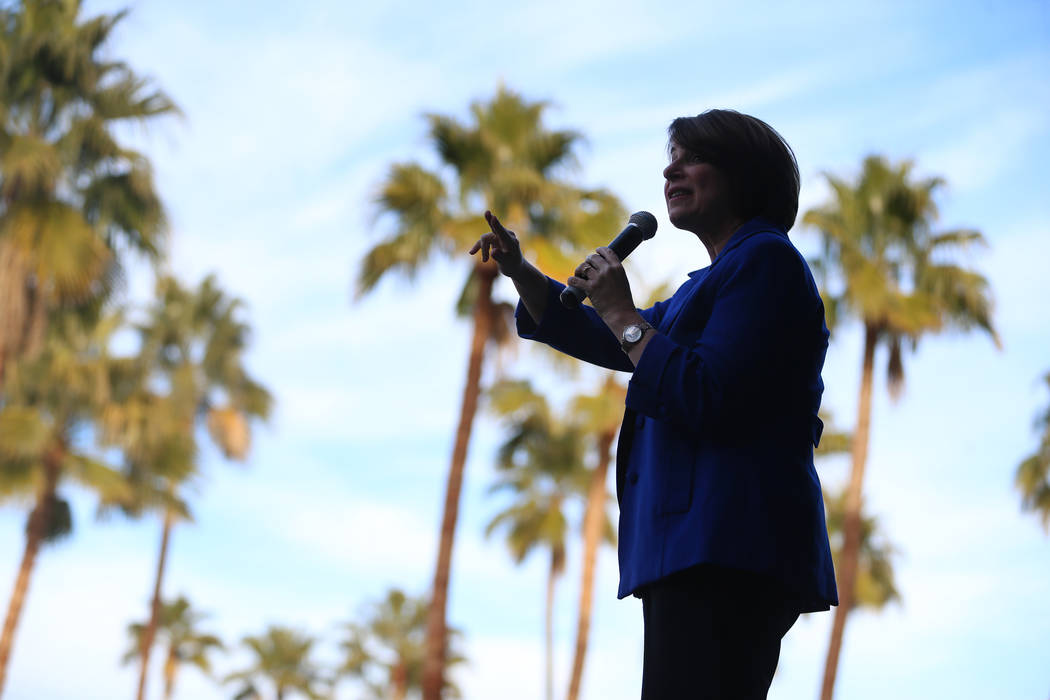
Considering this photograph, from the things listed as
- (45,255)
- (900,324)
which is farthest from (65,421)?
(900,324)

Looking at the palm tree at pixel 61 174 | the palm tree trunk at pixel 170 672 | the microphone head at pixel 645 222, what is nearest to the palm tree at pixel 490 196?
the palm tree at pixel 61 174

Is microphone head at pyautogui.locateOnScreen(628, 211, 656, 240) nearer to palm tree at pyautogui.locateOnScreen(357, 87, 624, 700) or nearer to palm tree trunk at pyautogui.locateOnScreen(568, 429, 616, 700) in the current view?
palm tree at pyautogui.locateOnScreen(357, 87, 624, 700)

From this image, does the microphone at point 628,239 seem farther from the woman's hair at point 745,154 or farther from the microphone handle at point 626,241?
the woman's hair at point 745,154

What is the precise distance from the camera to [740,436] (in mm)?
1970

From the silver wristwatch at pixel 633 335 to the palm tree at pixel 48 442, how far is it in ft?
51.5

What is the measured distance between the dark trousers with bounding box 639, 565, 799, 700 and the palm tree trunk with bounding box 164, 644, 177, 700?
4068cm

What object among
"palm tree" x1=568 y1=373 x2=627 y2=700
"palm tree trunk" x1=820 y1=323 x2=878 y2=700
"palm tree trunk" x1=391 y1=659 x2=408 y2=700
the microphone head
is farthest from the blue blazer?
"palm tree trunk" x1=391 y1=659 x2=408 y2=700

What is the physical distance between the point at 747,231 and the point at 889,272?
13.8 meters

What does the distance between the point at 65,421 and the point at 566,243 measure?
9.64 metres

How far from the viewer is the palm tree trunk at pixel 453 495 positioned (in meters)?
10.9

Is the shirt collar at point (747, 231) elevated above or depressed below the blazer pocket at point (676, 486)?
above

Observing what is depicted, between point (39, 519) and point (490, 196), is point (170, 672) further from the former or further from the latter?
point (490, 196)

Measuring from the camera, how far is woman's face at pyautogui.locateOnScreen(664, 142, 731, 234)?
89.7 inches

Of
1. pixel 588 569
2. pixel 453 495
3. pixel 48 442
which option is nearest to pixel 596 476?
pixel 588 569
